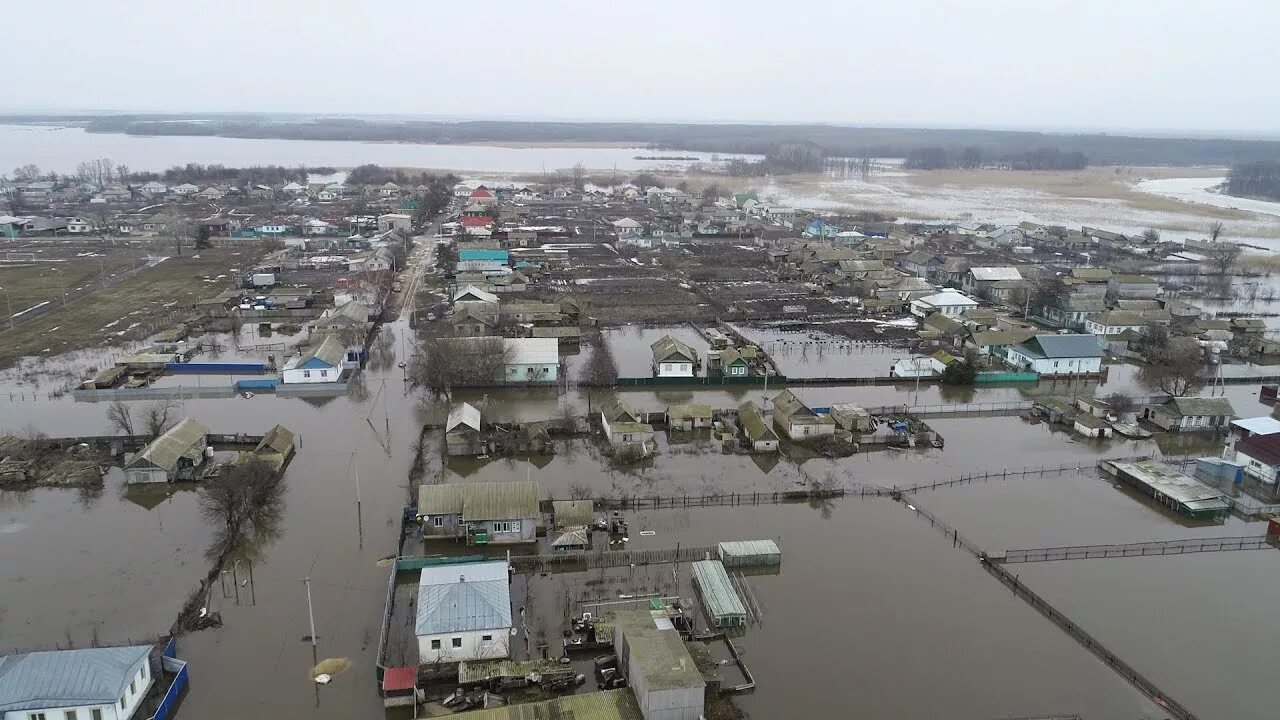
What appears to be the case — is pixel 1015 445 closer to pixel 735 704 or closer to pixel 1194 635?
pixel 1194 635

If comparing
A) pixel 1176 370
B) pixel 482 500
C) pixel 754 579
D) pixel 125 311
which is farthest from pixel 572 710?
pixel 125 311

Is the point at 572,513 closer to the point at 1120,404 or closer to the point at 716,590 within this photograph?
the point at 716,590

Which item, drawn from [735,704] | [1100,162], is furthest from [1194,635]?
[1100,162]

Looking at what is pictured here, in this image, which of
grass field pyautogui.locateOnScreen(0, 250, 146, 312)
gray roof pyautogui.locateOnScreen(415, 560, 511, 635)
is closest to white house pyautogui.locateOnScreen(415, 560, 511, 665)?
gray roof pyautogui.locateOnScreen(415, 560, 511, 635)

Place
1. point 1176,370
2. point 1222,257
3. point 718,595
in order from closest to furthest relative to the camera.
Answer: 1. point 718,595
2. point 1176,370
3. point 1222,257

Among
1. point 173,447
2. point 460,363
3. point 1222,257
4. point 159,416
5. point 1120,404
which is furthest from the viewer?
point 1222,257

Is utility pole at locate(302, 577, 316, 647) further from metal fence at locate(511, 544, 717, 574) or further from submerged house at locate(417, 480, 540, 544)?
metal fence at locate(511, 544, 717, 574)
